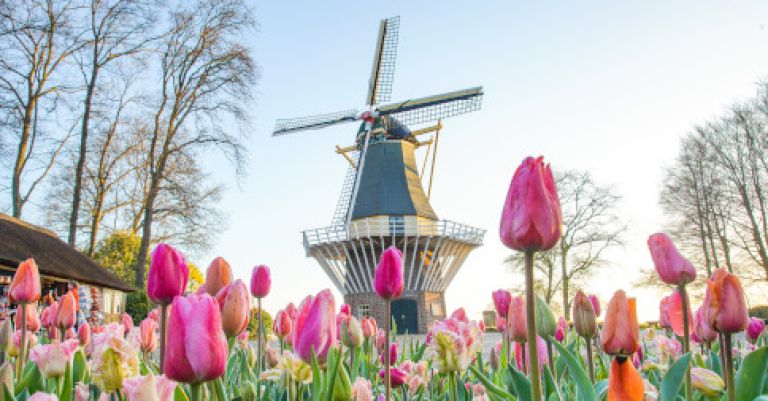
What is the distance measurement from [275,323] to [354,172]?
70.7 feet

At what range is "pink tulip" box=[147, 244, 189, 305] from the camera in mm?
1291

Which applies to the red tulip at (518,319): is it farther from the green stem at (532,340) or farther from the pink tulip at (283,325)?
the pink tulip at (283,325)

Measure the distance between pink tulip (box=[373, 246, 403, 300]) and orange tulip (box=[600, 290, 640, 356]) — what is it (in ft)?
2.20

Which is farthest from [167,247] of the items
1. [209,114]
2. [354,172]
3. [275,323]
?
[354,172]

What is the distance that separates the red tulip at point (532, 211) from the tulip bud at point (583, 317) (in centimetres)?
66

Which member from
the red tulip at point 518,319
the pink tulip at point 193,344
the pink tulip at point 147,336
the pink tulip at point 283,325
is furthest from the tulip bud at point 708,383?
the pink tulip at point 147,336

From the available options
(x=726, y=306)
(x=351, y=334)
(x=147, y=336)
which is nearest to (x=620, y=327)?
(x=726, y=306)

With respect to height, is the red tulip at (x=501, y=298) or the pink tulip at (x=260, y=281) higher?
the pink tulip at (x=260, y=281)

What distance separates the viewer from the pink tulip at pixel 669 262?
4.98 ft

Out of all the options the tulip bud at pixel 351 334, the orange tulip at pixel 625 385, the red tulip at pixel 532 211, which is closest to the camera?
the orange tulip at pixel 625 385

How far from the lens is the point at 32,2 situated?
673 inches

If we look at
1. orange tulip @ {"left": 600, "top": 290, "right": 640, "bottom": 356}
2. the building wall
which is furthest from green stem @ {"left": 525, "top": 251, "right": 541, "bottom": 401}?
the building wall

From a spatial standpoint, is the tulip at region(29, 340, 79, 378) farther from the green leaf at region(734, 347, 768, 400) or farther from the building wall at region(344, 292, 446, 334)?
the building wall at region(344, 292, 446, 334)

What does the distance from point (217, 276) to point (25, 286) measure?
88cm
